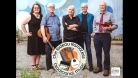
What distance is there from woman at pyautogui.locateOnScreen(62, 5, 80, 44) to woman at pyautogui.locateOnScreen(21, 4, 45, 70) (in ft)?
1.01

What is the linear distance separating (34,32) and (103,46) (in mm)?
844

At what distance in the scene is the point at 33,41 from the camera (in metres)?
3.90

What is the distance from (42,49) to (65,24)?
41 centimetres

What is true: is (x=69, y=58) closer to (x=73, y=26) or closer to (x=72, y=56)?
(x=72, y=56)

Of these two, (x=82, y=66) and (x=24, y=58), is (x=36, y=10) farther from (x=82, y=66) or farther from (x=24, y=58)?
(x=82, y=66)

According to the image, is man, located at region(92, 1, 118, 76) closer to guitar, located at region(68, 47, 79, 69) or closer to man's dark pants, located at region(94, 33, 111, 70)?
man's dark pants, located at region(94, 33, 111, 70)

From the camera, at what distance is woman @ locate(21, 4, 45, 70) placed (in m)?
3.87

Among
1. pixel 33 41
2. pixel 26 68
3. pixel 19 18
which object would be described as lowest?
pixel 26 68

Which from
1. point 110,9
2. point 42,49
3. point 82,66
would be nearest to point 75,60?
point 82,66

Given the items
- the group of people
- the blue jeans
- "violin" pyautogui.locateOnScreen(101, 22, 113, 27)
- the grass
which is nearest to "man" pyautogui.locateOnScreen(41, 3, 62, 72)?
the group of people

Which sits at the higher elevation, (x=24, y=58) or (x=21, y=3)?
(x=21, y=3)

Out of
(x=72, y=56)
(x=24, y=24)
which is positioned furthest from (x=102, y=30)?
(x=24, y=24)

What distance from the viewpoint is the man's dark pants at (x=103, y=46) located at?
3.87 metres

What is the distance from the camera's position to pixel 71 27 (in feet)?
12.7
